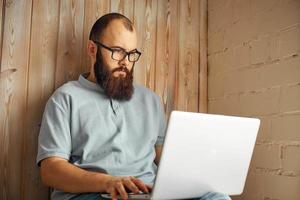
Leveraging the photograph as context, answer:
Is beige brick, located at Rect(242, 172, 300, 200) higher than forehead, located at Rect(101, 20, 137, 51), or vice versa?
forehead, located at Rect(101, 20, 137, 51)

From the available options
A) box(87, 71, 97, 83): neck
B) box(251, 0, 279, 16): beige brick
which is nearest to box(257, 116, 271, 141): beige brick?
box(251, 0, 279, 16): beige brick

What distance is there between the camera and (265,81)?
1.58m

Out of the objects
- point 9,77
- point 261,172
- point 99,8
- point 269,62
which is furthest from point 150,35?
point 261,172

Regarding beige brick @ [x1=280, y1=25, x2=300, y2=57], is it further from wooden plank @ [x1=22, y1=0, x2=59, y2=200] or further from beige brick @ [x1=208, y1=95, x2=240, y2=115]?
wooden plank @ [x1=22, y1=0, x2=59, y2=200]

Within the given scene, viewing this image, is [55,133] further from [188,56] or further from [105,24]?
[188,56]

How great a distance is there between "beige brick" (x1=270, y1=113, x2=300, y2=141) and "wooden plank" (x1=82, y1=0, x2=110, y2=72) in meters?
0.84

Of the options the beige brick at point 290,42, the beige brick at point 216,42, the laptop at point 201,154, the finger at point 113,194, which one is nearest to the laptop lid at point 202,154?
the laptop at point 201,154

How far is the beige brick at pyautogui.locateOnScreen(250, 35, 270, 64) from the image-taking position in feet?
5.21

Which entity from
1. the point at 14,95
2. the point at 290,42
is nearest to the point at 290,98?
the point at 290,42

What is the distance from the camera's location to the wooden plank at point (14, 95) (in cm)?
142

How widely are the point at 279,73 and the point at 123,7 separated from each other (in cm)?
77

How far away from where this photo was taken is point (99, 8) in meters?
1.67

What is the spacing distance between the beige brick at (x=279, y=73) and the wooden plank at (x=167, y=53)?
0.43 meters

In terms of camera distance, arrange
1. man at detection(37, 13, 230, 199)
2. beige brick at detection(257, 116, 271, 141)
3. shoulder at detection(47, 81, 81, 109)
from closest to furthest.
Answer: man at detection(37, 13, 230, 199), shoulder at detection(47, 81, 81, 109), beige brick at detection(257, 116, 271, 141)
